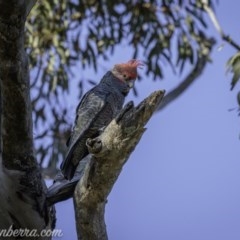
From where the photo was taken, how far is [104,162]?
6.99ft

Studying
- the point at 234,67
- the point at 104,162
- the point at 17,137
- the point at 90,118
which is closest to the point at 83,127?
the point at 90,118

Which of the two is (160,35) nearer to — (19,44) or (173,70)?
(173,70)

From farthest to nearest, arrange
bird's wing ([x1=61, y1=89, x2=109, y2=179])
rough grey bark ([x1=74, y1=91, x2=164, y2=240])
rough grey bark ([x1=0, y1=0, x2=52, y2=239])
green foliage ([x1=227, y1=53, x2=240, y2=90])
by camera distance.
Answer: green foliage ([x1=227, y1=53, x2=240, y2=90]) → bird's wing ([x1=61, y1=89, x2=109, y2=179]) → rough grey bark ([x1=0, y1=0, x2=52, y2=239]) → rough grey bark ([x1=74, y1=91, x2=164, y2=240])

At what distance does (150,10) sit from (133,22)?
18 centimetres

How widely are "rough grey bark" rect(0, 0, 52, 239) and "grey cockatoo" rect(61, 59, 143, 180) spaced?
0.52 feet

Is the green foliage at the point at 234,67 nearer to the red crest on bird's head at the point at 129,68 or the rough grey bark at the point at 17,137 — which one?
the red crest on bird's head at the point at 129,68

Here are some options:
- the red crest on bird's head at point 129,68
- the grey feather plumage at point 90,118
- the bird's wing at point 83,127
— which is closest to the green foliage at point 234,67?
the red crest on bird's head at point 129,68

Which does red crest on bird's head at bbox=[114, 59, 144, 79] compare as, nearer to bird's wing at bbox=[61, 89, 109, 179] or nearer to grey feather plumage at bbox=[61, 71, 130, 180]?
grey feather plumage at bbox=[61, 71, 130, 180]

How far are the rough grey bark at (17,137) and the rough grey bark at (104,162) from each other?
26cm

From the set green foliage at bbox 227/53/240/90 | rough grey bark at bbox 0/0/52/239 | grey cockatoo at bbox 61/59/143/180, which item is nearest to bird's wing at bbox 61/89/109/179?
grey cockatoo at bbox 61/59/143/180

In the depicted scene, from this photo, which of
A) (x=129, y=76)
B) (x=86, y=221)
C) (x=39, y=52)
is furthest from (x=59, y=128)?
(x=86, y=221)

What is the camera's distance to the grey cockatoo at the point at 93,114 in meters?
2.51

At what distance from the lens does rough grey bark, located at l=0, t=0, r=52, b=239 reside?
219 cm

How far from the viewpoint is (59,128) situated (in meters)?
5.23
